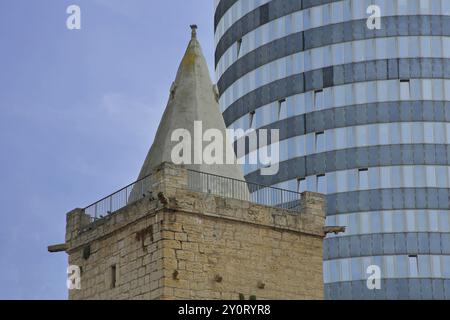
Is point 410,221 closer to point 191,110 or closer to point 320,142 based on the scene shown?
point 320,142

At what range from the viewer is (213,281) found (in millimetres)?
33969

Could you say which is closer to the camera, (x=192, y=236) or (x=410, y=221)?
(x=192, y=236)

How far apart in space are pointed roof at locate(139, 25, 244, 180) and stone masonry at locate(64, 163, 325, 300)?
1761 mm

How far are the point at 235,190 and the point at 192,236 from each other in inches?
117

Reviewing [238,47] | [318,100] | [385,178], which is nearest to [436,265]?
[385,178]

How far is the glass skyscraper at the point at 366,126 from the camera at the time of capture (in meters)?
77.6

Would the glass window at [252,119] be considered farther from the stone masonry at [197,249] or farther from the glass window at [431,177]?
the stone masonry at [197,249]

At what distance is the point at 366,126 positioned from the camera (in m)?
79.8

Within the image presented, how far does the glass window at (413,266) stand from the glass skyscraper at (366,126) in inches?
2.6

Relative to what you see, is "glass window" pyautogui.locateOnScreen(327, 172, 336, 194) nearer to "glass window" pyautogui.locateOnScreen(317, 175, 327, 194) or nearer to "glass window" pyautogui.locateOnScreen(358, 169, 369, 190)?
"glass window" pyautogui.locateOnScreen(317, 175, 327, 194)

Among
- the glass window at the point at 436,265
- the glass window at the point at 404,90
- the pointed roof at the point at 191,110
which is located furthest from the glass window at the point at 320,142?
the pointed roof at the point at 191,110

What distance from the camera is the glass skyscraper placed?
77.6 metres
